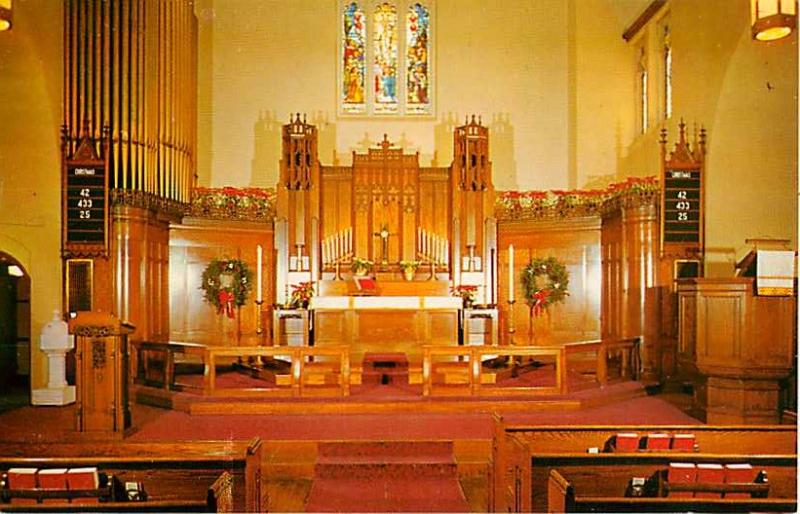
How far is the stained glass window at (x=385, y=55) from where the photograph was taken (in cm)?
1605

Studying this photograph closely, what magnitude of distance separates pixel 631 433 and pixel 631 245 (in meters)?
6.42

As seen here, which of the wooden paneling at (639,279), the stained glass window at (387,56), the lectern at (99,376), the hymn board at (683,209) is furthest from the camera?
the stained glass window at (387,56)

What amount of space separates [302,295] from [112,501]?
7.98m

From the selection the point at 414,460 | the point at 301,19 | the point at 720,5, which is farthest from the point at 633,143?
Result: the point at 414,460

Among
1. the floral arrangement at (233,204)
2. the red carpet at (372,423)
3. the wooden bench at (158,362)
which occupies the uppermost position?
the floral arrangement at (233,204)

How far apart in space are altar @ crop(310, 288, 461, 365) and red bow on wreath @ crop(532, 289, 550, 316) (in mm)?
1927

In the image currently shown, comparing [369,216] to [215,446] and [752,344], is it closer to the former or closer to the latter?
[752,344]

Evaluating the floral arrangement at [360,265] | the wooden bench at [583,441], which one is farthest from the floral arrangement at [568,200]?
the wooden bench at [583,441]

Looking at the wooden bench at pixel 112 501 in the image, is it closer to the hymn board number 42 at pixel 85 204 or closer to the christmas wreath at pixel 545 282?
the hymn board number 42 at pixel 85 204

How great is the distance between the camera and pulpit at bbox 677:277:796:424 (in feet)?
27.8

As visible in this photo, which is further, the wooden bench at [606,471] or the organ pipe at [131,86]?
the organ pipe at [131,86]

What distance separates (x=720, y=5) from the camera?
11055mm

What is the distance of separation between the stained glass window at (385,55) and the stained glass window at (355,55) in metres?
0.24

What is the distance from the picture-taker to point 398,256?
46.2ft
